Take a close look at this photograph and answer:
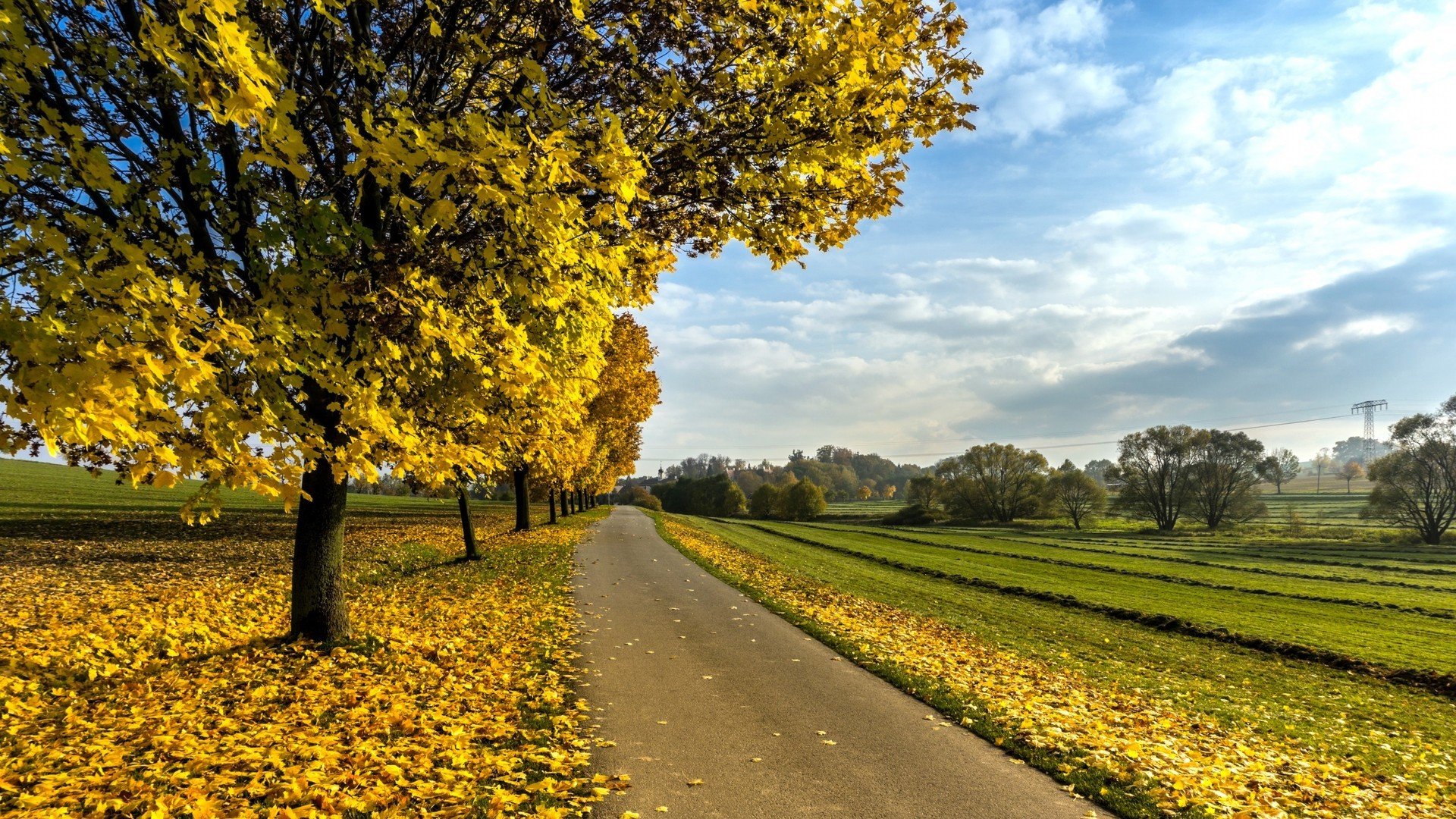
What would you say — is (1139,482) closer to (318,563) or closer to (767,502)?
(767,502)

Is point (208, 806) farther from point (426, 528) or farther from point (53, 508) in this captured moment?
point (53, 508)

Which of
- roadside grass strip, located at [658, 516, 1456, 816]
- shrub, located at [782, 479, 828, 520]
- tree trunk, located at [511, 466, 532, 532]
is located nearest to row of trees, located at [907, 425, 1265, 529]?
shrub, located at [782, 479, 828, 520]

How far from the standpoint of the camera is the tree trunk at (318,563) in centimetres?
795

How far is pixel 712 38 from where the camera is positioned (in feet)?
18.5

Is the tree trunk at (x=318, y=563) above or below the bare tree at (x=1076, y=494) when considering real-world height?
above

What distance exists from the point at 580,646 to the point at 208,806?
579 cm

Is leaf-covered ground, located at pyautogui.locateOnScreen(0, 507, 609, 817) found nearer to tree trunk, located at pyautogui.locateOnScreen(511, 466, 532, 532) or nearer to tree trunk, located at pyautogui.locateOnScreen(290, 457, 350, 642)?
tree trunk, located at pyautogui.locateOnScreen(290, 457, 350, 642)

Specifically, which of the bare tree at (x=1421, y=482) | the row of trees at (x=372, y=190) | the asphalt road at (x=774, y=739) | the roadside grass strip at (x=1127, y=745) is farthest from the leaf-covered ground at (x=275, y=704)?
the bare tree at (x=1421, y=482)

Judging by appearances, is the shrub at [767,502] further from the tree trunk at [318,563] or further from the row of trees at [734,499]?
the tree trunk at [318,563]

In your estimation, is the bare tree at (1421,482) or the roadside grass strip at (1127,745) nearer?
the roadside grass strip at (1127,745)

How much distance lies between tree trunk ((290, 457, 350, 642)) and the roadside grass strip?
744cm

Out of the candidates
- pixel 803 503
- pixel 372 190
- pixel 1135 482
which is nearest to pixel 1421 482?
pixel 1135 482

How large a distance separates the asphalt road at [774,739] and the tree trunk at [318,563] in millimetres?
3411

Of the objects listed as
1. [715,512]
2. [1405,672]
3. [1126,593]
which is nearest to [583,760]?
[1405,672]
